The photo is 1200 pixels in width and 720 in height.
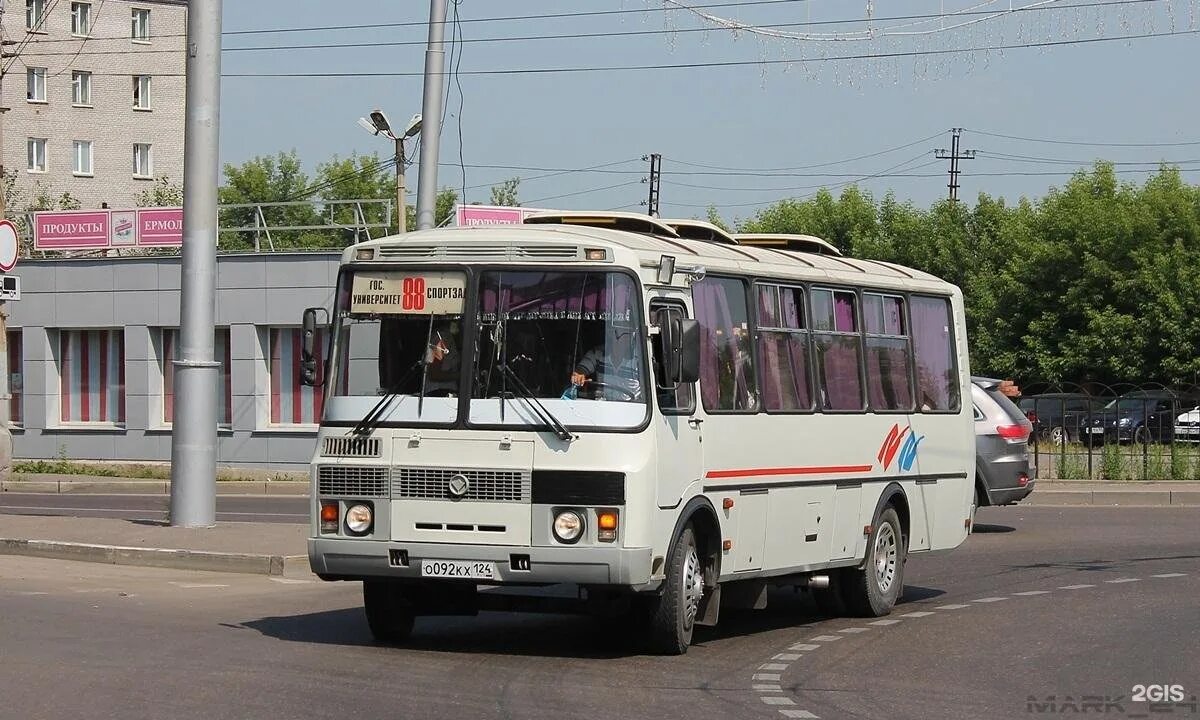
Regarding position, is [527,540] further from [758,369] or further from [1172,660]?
[1172,660]

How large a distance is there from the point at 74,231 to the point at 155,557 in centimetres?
2336

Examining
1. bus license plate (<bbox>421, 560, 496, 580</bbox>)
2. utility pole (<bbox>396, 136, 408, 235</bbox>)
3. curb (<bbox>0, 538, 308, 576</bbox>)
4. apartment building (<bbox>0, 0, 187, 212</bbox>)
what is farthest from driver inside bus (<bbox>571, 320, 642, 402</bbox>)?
apartment building (<bbox>0, 0, 187, 212</bbox>)

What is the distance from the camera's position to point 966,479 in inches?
625

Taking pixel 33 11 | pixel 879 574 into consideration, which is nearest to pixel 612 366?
pixel 879 574

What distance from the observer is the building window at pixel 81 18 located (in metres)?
79.5

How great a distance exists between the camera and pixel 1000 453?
2162cm

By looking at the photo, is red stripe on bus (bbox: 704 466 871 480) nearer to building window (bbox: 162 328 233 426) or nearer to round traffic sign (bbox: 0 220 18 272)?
round traffic sign (bbox: 0 220 18 272)

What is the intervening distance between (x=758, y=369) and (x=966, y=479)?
159 inches

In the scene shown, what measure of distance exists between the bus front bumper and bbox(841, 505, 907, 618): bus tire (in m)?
3.63

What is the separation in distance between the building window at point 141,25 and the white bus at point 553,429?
73411 mm

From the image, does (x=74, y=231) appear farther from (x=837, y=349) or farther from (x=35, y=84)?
(x=35, y=84)

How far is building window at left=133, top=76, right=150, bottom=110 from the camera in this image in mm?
81438

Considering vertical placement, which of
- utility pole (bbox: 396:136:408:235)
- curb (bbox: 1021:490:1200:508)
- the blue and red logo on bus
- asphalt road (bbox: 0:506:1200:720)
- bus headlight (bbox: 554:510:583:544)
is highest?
utility pole (bbox: 396:136:408:235)

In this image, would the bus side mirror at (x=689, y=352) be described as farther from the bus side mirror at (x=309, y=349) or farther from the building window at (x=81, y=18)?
the building window at (x=81, y=18)
